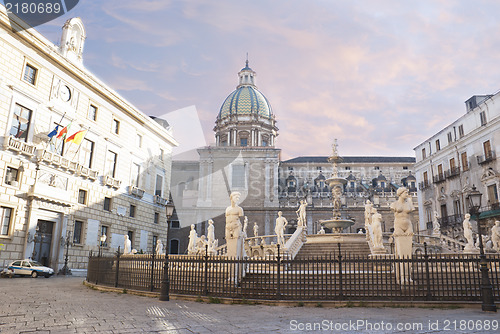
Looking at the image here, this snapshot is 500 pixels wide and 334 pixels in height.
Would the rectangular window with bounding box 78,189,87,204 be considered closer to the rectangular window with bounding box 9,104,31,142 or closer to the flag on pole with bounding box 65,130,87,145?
the flag on pole with bounding box 65,130,87,145

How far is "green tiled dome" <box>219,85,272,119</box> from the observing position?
61.8m

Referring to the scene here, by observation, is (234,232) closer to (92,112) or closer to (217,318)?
(217,318)

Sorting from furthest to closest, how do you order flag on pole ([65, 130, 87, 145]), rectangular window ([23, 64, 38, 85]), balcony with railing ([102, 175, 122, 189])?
balcony with railing ([102, 175, 122, 189]), flag on pole ([65, 130, 87, 145]), rectangular window ([23, 64, 38, 85])

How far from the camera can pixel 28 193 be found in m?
20.8

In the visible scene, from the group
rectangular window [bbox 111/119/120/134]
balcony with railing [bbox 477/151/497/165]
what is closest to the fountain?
balcony with railing [bbox 477/151/497/165]

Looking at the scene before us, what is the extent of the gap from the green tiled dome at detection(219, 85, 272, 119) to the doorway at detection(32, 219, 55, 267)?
4228cm

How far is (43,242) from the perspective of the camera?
22.3 metres

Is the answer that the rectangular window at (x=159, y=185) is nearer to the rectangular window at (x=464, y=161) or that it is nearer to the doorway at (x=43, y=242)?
the doorway at (x=43, y=242)

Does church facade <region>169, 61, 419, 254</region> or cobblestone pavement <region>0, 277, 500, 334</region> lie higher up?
church facade <region>169, 61, 419, 254</region>

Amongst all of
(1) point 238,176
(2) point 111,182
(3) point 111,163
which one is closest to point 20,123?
(2) point 111,182

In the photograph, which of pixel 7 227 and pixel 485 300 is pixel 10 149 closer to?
pixel 7 227

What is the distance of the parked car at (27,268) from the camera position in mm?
19016

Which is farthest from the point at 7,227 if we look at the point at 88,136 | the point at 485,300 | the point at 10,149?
the point at 485,300

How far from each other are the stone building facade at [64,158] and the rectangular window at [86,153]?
75 millimetres
